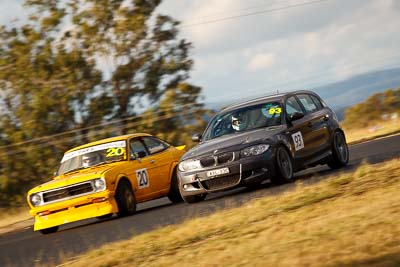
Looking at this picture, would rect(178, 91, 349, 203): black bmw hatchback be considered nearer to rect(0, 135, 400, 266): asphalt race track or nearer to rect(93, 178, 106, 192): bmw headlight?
rect(0, 135, 400, 266): asphalt race track

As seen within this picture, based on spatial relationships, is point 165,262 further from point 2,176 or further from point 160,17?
point 160,17

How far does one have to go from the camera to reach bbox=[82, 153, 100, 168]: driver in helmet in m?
16.0

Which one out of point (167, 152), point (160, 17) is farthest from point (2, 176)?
point (167, 152)

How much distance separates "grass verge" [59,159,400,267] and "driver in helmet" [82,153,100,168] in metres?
4.52

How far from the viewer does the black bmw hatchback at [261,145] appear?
46.8ft

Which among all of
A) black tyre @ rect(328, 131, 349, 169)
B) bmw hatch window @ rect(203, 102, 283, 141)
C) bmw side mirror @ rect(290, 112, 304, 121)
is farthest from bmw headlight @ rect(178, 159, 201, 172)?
black tyre @ rect(328, 131, 349, 169)

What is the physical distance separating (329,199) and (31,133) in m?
25.7

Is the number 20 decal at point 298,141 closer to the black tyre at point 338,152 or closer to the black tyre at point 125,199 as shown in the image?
the black tyre at point 338,152

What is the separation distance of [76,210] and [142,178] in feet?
4.94

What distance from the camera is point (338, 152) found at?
16.5m

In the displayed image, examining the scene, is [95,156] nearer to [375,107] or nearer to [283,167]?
[283,167]

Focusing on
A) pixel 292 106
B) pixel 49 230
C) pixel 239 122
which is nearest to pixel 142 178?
pixel 49 230

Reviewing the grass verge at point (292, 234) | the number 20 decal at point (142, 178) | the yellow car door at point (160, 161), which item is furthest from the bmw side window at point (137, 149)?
the grass verge at point (292, 234)

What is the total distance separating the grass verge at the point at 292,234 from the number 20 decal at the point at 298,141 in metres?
2.56
